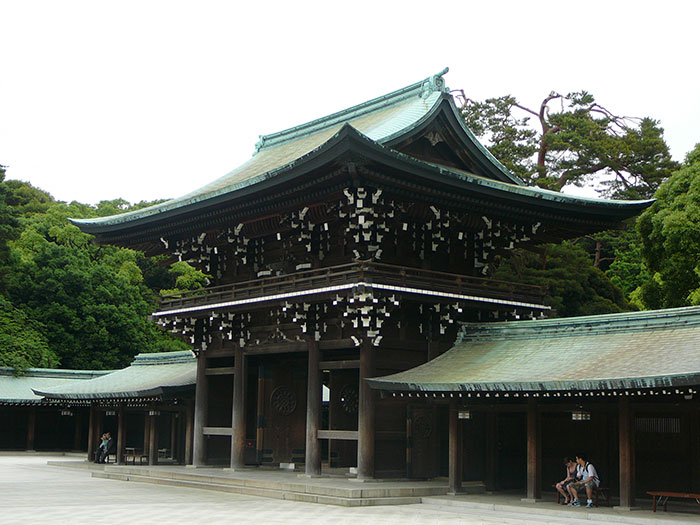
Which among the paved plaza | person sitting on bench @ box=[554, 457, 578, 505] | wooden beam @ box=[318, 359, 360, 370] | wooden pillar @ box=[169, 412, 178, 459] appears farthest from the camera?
wooden pillar @ box=[169, 412, 178, 459]

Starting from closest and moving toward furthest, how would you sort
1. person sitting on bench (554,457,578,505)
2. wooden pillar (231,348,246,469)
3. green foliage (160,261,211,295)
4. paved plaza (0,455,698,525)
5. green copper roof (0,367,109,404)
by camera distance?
1. paved plaza (0,455,698,525)
2. person sitting on bench (554,457,578,505)
3. wooden pillar (231,348,246,469)
4. green copper roof (0,367,109,404)
5. green foliage (160,261,211,295)

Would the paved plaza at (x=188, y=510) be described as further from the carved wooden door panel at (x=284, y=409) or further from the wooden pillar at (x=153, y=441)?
the wooden pillar at (x=153, y=441)

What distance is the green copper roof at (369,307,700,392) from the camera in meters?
19.2

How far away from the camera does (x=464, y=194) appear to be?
26312 mm

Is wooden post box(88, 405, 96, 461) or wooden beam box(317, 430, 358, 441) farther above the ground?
wooden beam box(317, 430, 358, 441)

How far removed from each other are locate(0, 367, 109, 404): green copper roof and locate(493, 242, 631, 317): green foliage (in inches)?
987

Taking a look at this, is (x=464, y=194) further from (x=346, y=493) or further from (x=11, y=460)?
(x=11, y=460)

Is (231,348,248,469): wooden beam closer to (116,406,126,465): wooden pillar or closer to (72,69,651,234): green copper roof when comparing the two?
(72,69,651,234): green copper roof

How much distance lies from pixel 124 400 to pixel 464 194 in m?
18.7

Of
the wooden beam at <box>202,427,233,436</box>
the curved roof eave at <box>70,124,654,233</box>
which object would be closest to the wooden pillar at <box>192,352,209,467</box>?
the wooden beam at <box>202,427,233,436</box>

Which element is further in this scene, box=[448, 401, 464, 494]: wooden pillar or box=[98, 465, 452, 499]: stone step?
box=[448, 401, 464, 494]: wooden pillar

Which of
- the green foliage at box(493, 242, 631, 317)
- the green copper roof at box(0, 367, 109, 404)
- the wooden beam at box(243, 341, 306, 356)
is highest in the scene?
the green foliage at box(493, 242, 631, 317)

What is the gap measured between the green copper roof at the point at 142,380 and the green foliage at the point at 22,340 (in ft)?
45.4

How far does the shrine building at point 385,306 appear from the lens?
2383cm
